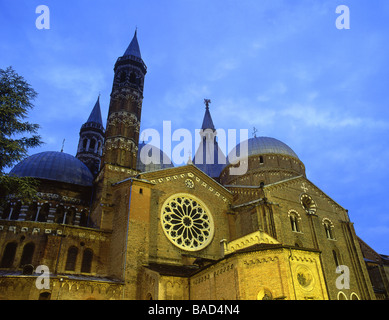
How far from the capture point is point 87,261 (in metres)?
24.4

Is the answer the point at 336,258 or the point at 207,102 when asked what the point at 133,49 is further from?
the point at 207,102

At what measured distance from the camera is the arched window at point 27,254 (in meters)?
23.4

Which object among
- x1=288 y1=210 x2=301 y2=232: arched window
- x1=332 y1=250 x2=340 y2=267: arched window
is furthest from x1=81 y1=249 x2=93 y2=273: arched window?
x1=332 y1=250 x2=340 y2=267: arched window

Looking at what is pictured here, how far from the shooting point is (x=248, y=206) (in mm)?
30406

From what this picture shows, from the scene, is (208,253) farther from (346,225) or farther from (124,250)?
(346,225)

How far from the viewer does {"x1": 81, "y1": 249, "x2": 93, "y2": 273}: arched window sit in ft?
78.7

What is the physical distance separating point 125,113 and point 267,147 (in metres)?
17.1

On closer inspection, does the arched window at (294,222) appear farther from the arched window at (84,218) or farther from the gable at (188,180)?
the arched window at (84,218)

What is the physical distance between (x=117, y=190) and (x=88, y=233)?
4164mm

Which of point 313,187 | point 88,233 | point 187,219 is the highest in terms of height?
point 313,187

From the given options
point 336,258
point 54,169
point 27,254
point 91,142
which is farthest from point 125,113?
point 336,258

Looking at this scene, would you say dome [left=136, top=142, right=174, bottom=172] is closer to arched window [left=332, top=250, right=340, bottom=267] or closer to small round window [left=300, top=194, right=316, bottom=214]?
small round window [left=300, top=194, right=316, bottom=214]

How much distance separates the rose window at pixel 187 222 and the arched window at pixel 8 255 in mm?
10704
